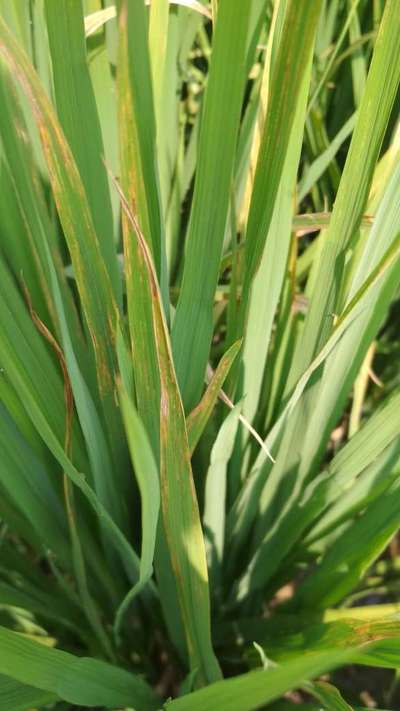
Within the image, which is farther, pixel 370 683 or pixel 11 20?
pixel 370 683

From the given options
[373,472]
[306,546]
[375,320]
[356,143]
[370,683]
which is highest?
[356,143]

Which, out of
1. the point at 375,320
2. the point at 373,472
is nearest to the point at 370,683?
the point at 373,472

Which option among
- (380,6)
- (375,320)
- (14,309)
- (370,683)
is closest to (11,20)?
(14,309)

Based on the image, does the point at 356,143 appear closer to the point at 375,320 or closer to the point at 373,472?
the point at 375,320

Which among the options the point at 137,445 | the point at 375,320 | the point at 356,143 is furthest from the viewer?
the point at 375,320

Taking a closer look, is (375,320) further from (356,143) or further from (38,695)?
(38,695)

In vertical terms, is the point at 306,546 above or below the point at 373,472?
below

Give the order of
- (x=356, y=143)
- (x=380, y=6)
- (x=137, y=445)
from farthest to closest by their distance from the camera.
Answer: (x=380, y=6)
(x=356, y=143)
(x=137, y=445)
